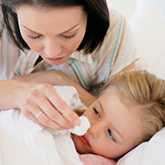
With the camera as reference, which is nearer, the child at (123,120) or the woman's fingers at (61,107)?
Result: the woman's fingers at (61,107)

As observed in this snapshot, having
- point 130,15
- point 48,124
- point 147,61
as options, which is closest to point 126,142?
point 48,124

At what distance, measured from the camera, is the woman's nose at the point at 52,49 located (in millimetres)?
1063

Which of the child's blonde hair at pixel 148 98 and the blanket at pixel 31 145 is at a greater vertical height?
the child's blonde hair at pixel 148 98

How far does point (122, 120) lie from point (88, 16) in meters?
0.28

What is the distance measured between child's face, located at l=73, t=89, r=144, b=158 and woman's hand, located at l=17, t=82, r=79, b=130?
99 millimetres

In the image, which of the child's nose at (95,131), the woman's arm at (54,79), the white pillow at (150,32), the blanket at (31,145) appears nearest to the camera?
the blanket at (31,145)

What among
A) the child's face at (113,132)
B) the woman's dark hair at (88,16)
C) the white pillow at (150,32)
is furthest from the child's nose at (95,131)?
the white pillow at (150,32)

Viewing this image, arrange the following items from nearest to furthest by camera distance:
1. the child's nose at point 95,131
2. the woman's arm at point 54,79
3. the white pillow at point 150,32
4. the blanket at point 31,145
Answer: the blanket at point 31,145, the child's nose at point 95,131, the woman's arm at point 54,79, the white pillow at point 150,32

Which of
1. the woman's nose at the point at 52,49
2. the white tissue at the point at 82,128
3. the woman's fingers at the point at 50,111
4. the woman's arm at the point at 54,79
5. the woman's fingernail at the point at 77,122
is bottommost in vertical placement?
the woman's arm at the point at 54,79

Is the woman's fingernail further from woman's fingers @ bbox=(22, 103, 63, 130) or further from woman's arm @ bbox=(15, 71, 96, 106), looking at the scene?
woman's arm @ bbox=(15, 71, 96, 106)

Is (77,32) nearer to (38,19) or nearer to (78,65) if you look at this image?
(38,19)

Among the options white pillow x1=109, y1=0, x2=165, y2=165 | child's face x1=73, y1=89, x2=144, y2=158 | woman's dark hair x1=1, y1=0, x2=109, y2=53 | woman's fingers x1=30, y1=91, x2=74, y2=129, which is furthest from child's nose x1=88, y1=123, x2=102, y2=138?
white pillow x1=109, y1=0, x2=165, y2=165

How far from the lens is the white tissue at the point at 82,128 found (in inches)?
41.4

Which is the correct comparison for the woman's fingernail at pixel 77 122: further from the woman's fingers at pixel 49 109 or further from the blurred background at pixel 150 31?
the blurred background at pixel 150 31
